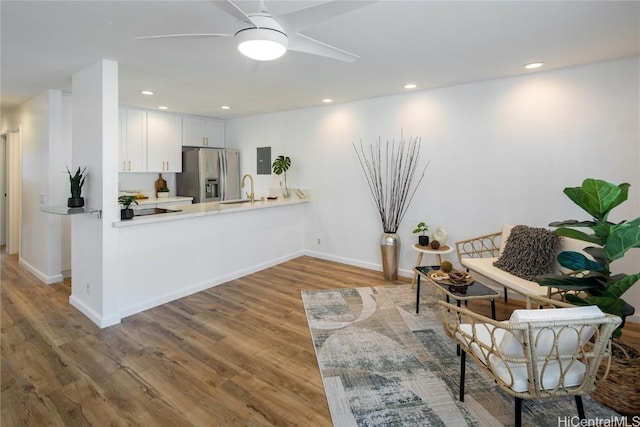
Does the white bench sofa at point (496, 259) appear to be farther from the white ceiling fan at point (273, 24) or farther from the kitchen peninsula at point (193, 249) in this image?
the kitchen peninsula at point (193, 249)

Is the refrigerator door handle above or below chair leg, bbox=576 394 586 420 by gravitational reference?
above

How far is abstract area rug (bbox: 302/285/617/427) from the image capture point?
183cm

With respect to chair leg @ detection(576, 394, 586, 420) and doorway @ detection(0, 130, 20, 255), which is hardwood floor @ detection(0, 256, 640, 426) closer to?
chair leg @ detection(576, 394, 586, 420)

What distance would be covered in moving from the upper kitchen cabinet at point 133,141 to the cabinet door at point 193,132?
0.70 metres

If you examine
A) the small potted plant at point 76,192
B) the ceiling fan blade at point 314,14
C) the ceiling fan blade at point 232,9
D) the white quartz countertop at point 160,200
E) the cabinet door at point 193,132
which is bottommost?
the white quartz countertop at point 160,200

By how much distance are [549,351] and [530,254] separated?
1671mm

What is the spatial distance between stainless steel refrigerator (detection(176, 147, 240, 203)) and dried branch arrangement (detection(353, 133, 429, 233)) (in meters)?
2.68

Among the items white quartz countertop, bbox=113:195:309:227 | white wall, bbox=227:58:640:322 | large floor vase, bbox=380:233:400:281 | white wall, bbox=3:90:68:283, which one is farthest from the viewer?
large floor vase, bbox=380:233:400:281

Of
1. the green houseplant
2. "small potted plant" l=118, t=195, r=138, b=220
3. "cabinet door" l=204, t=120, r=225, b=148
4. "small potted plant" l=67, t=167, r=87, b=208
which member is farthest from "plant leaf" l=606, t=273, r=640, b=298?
"cabinet door" l=204, t=120, r=225, b=148

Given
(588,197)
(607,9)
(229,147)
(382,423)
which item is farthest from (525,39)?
(229,147)

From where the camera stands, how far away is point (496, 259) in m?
3.35

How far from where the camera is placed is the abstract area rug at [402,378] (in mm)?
1835

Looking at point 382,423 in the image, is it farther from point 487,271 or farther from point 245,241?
point 245,241

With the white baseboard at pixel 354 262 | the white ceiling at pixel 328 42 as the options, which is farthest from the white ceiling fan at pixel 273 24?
the white baseboard at pixel 354 262
